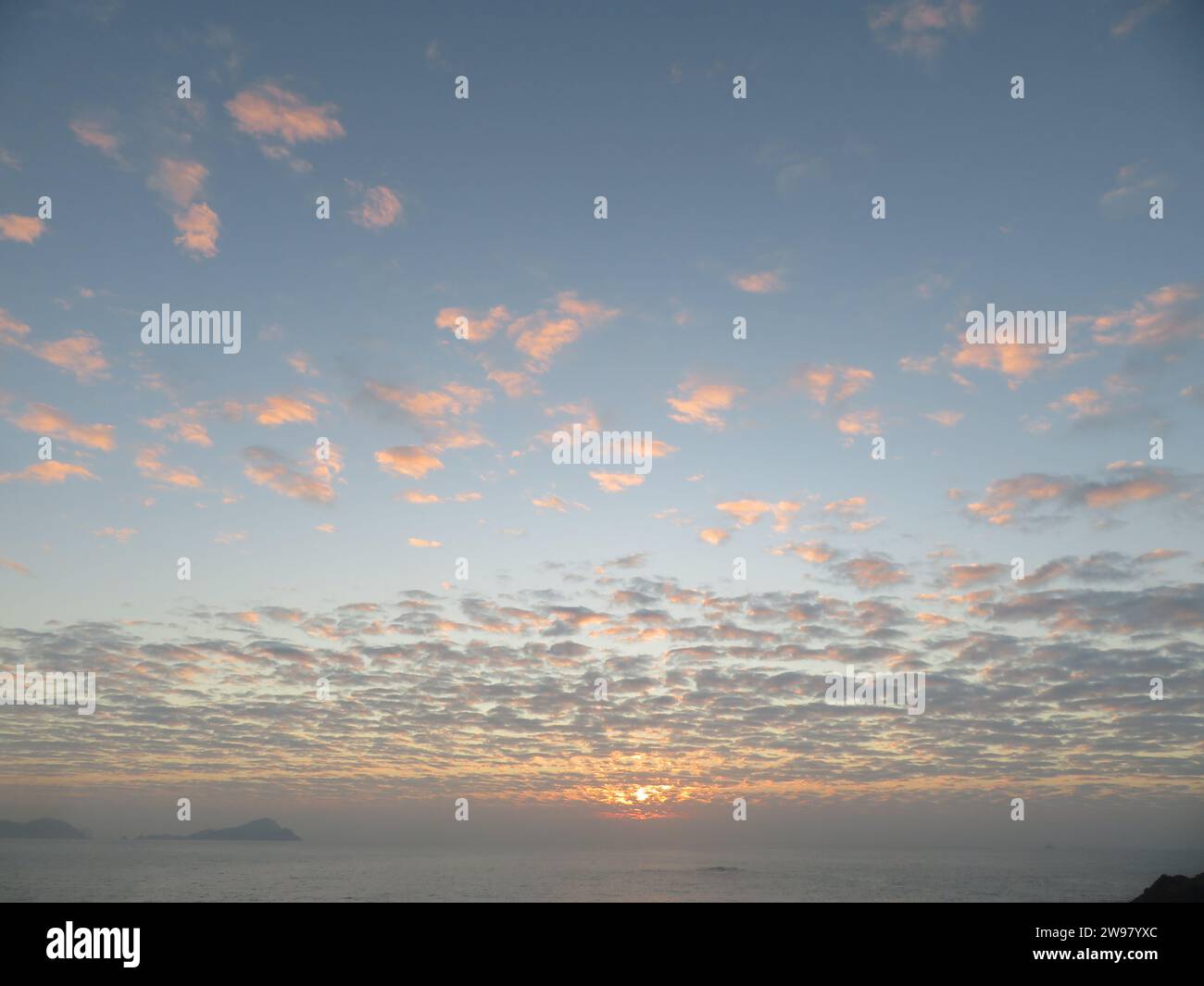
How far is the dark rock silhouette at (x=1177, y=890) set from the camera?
6247cm

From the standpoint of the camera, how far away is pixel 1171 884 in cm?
6644

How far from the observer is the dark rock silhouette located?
62.5 m

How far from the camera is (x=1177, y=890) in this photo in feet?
213
